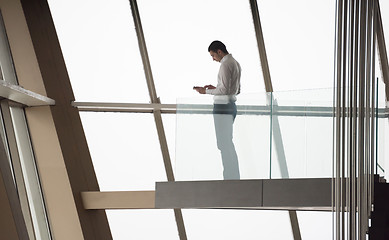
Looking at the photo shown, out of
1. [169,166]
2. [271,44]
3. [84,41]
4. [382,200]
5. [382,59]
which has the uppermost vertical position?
[84,41]

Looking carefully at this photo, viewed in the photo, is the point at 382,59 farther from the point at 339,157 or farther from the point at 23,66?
the point at 339,157

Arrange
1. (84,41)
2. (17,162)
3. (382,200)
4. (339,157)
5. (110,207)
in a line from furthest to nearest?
(84,41), (110,207), (17,162), (382,200), (339,157)

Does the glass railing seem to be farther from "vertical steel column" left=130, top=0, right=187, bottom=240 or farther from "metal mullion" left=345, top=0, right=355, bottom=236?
"metal mullion" left=345, top=0, right=355, bottom=236

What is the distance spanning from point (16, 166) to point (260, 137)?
107 inches

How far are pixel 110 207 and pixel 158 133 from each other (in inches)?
49.9

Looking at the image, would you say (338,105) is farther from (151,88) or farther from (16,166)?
(151,88)

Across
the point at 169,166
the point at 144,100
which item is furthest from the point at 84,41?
the point at 169,166

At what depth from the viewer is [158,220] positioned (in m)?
9.41

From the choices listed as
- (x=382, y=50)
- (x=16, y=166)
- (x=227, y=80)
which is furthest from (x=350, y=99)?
(x=382, y=50)

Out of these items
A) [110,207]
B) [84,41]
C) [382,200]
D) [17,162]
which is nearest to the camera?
[382,200]

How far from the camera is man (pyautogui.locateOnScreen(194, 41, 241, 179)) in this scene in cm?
727

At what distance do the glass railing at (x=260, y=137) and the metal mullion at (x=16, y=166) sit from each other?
68.3 inches

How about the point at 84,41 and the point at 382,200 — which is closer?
the point at 382,200

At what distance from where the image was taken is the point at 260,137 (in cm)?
732
